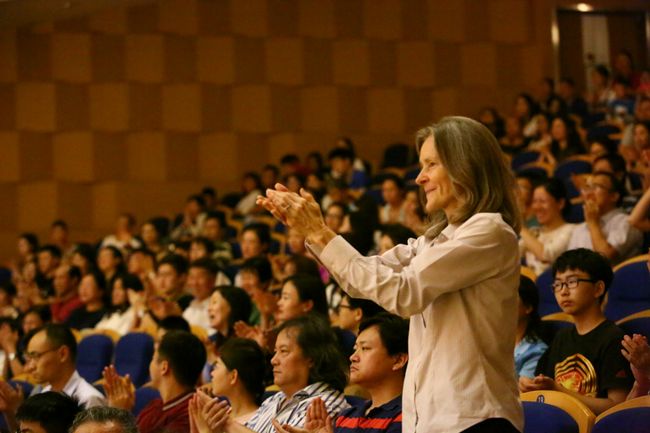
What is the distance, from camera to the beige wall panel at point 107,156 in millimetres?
8656

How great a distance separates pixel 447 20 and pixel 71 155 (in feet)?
12.1

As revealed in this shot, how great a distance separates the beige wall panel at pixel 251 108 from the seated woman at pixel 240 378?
20.3ft

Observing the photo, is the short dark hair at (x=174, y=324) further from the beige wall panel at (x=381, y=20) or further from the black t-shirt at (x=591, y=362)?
the beige wall panel at (x=381, y=20)

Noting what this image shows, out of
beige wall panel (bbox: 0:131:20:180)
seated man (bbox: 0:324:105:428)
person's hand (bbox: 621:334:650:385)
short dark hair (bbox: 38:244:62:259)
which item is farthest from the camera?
beige wall panel (bbox: 0:131:20:180)

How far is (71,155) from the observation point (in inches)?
338

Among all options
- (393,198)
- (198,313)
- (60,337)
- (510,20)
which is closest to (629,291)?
(60,337)

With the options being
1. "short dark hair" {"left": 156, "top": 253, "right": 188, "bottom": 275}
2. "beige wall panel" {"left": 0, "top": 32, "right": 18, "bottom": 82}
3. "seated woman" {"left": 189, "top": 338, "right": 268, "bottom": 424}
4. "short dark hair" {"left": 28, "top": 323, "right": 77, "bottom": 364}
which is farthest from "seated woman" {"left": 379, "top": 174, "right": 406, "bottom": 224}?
"beige wall panel" {"left": 0, "top": 32, "right": 18, "bottom": 82}

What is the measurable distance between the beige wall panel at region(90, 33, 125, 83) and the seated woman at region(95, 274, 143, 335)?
361cm

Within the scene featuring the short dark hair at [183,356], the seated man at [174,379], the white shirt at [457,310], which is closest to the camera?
the white shirt at [457,310]

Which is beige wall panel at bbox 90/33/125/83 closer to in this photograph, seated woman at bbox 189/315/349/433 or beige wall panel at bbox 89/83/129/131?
beige wall panel at bbox 89/83/129/131

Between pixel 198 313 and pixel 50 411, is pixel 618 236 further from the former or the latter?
pixel 50 411

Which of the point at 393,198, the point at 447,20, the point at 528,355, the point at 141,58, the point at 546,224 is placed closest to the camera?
the point at 528,355

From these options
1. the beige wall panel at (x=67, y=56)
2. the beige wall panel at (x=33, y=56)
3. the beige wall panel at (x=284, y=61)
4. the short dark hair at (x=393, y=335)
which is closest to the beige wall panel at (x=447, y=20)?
the beige wall panel at (x=284, y=61)

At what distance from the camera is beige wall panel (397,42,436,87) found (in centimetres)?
950
